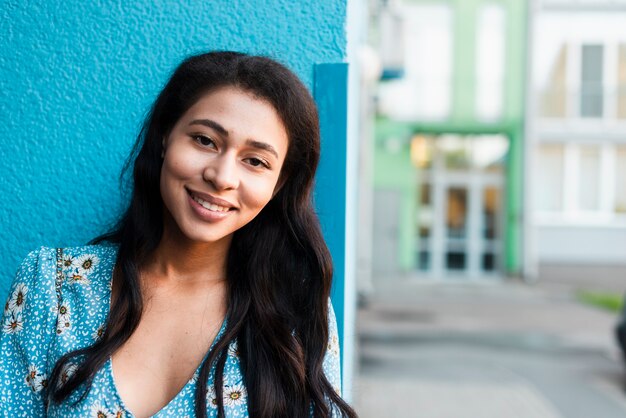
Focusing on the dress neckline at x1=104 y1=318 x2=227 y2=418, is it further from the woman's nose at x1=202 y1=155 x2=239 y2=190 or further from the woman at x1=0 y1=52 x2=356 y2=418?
the woman's nose at x1=202 y1=155 x2=239 y2=190

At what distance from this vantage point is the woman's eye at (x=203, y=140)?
145 cm

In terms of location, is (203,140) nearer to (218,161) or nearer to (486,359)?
(218,161)

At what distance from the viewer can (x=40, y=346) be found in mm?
1446

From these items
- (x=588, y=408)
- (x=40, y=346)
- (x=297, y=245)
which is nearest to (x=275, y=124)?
(x=297, y=245)

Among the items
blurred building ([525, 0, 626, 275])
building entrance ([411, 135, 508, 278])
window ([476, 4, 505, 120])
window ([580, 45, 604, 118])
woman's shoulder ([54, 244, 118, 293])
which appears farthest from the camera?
building entrance ([411, 135, 508, 278])

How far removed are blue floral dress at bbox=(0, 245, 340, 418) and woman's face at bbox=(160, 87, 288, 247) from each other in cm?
28

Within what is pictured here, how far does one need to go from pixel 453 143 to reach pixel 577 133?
10.6 feet

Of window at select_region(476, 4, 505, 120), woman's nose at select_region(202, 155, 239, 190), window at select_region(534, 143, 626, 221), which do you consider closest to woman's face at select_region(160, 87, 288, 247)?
woman's nose at select_region(202, 155, 239, 190)

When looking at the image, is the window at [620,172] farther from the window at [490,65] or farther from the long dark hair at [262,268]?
the long dark hair at [262,268]

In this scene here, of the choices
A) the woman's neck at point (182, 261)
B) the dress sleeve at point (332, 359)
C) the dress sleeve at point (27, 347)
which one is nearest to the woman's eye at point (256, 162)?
the woman's neck at point (182, 261)

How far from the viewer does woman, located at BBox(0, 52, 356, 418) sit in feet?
4.70

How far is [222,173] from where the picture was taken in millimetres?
1411

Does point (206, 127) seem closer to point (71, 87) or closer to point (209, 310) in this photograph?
point (209, 310)

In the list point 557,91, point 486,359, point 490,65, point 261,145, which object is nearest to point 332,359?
point 261,145
